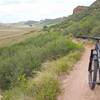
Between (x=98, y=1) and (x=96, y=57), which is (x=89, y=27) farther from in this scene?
(x=98, y=1)

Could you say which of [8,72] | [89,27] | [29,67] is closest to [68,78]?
[29,67]

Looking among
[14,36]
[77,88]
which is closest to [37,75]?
[77,88]

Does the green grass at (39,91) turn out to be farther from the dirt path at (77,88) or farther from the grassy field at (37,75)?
the dirt path at (77,88)

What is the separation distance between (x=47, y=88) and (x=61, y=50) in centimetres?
1176

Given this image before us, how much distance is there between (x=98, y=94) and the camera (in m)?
9.49

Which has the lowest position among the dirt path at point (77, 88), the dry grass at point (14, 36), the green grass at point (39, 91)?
the dry grass at point (14, 36)

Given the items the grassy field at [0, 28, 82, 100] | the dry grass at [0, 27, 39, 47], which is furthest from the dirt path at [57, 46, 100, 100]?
the dry grass at [0, 27, 39, 47]

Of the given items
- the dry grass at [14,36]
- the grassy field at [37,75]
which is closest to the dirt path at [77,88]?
the grassy field at [37,75]

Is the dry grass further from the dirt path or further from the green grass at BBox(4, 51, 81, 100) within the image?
the green grass at BBox(4, 51, 81, 100)

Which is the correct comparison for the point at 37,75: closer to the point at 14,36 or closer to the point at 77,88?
the point at 77,88

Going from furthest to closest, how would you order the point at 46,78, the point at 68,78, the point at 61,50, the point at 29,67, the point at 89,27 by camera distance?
the point at 89,27 < the point at 61,50 < the point at 29,67 < the point at 68,78 < the point at 46,78

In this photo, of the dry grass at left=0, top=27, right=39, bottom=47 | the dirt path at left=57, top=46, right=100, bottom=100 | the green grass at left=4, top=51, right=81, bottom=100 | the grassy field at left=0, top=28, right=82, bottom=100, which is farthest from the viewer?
the dry grass at left=0, top=27, right=39, bottom=47

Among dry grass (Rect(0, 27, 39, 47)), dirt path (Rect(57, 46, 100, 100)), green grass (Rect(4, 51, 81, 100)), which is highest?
green grass (Rect(4, 51, 81, 100))

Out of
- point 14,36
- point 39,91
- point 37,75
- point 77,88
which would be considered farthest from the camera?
point 14,36
